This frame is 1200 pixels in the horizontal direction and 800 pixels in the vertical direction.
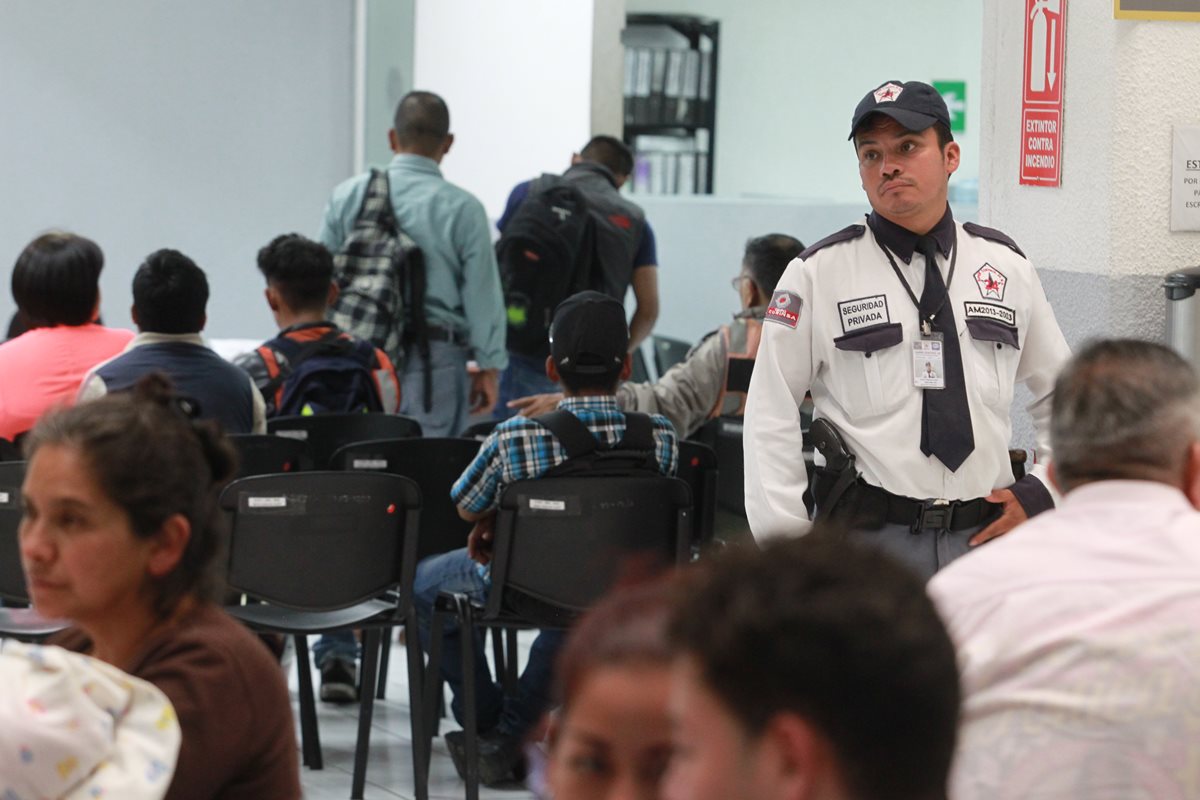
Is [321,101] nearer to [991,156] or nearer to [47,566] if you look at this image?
[991,156]

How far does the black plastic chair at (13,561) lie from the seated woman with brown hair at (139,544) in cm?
190

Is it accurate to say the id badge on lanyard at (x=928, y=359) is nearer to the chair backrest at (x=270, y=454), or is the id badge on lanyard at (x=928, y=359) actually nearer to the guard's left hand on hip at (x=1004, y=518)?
the guard's left hand on hip at (x=1004, y=518)

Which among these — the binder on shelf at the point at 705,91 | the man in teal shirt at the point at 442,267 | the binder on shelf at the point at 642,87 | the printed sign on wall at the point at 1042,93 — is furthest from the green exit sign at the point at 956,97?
the printed sign on wall at the point at 1042,93

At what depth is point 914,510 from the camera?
2783mm

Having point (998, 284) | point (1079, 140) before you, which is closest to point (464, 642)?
point (998, 284)

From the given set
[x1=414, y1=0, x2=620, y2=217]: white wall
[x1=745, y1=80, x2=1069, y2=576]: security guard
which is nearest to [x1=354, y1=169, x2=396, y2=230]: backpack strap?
[x1=745, y1=80, x2=1069, y2=576]: security guard

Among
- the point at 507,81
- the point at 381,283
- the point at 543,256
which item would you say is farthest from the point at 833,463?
the point at 507,81

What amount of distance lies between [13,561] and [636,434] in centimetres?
143

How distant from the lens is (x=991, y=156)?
405 cm

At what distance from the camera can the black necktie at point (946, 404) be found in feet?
9.05

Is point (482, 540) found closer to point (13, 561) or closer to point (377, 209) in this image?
point (13, 561)

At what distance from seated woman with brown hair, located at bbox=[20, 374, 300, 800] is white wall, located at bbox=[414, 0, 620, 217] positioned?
6452 millimetres

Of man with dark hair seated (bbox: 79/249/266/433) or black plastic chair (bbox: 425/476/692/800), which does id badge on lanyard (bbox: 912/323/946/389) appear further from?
man with dark hair seated (bbox: 79/249/266/433)

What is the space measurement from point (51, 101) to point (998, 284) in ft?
19.4
